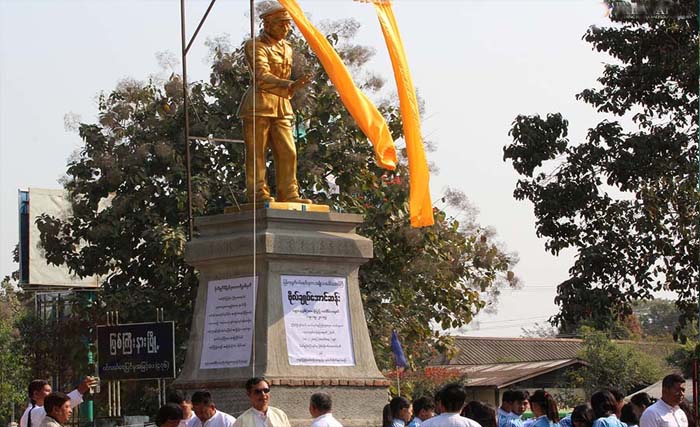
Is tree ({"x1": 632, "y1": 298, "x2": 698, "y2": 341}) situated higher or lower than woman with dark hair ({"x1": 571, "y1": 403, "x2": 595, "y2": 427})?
higher

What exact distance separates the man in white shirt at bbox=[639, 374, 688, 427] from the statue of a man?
195 inches

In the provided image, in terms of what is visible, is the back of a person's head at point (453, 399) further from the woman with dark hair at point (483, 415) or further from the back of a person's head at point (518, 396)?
the back of a person's head at point (518, 396)

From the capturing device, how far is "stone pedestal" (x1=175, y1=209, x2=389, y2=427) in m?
14.2

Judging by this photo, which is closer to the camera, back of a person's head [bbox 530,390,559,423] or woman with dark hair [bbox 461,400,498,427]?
woman with dark hair [bbox 461,400,498,427]

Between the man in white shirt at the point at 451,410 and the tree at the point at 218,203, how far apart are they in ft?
49.7

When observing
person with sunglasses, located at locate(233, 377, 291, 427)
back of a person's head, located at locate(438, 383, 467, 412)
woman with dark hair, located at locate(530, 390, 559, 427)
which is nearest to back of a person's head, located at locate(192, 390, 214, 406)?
person with sunglasses, located at locate(233, 377, 291, 427)

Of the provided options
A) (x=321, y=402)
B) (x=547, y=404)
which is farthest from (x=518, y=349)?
(x=321, y=402)

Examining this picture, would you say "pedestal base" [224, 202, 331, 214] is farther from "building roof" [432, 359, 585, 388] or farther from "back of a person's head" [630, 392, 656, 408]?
"building roof" [432, 359, 585, 388]

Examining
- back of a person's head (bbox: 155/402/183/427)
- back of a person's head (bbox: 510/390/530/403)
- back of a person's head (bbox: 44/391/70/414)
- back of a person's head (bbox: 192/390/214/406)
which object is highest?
back of a person's head (bbox: 44/391/70/414)

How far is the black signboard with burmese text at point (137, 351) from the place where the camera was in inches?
730

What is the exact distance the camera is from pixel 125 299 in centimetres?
2595

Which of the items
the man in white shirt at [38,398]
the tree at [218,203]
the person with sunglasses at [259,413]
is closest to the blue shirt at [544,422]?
the person with sunglasses at [259,413]

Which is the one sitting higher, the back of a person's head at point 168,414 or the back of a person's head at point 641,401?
the back of a person's head at point 168,414

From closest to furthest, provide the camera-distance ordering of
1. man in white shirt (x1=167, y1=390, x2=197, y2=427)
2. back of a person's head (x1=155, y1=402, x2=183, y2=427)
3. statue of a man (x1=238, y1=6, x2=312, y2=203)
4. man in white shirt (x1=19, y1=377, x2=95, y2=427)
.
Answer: back of a person's head (x1=155, y1=402, x2=183, y2=427), man in white shirt (x1=19, y1=377, x2=95, y2=427), man in white shirt (x1=167, y1=390, x2=197, y2=427), statue of a man (x1=238, y1=6, x2=312, y2=203)
